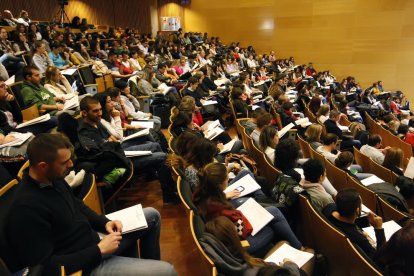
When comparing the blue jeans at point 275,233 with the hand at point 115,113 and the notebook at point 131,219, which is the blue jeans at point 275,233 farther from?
the hand at point 115,113

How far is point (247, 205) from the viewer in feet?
6.77

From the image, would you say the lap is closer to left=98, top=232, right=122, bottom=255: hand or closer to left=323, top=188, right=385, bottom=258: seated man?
left=98, top=232, right=122, bottom=255: hand

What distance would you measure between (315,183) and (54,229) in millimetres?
1616

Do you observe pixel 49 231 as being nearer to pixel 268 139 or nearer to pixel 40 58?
pixel 268 139

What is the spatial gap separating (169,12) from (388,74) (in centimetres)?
910

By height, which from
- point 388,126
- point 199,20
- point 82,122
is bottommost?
point 388,126

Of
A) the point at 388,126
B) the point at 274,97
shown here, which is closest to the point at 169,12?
the point at 274,97

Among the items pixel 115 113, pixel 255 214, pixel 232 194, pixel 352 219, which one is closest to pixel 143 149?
pixel 115 113

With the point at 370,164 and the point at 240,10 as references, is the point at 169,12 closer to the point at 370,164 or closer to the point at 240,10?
the point at 240,10

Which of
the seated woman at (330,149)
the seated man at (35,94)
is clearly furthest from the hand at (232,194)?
the seated man at (35,94)

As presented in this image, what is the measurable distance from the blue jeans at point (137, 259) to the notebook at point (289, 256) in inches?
22.2

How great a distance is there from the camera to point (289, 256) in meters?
1.75

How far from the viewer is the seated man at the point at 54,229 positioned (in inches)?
47.6

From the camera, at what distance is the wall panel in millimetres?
10734
